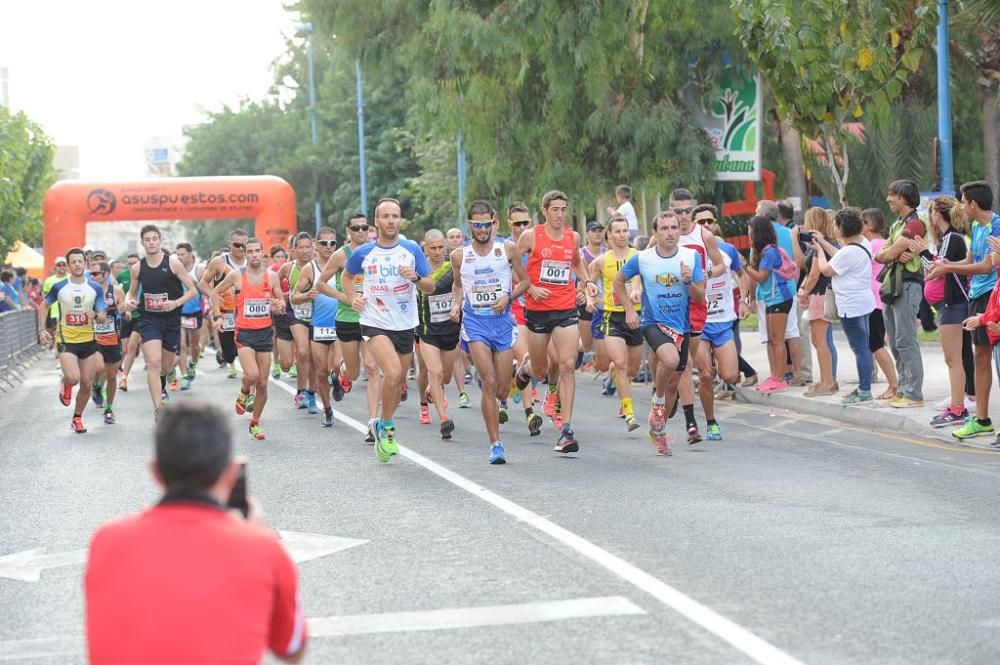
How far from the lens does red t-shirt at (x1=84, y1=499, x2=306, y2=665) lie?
3.50 m

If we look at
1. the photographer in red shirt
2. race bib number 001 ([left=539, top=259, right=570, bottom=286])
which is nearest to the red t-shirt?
the photographer in red shirt

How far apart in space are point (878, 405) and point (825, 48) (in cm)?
344

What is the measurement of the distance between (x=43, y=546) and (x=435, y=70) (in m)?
21.5

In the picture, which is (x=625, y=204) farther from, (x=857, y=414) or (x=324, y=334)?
(x=857, y=414)

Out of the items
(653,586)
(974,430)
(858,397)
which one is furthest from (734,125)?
(653,586)

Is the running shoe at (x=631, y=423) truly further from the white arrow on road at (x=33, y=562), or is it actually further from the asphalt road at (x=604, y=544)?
the white arrow on road at (x=33, y=562)

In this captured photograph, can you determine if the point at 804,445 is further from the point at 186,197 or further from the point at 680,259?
the point at 186,197

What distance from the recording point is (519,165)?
29859mm

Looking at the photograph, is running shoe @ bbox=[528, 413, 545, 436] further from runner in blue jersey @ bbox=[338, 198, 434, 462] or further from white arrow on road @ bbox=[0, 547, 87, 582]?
white arrow on road @ bbox=[0, 547, 87, 582]

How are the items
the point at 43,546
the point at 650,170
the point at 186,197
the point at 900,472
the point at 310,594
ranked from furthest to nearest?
the point at 186,197
the point at 650,170
the point at 900,472
the point at 43,546
the point at 310,594

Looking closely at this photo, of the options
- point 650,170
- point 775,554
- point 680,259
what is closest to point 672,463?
point 680,259

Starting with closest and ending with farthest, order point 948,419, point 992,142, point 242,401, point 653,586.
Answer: point 653,586
point 948,419
point 242,401
point 992,142

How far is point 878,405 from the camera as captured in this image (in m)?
15.8

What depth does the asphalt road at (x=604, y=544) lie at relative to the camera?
658cm
